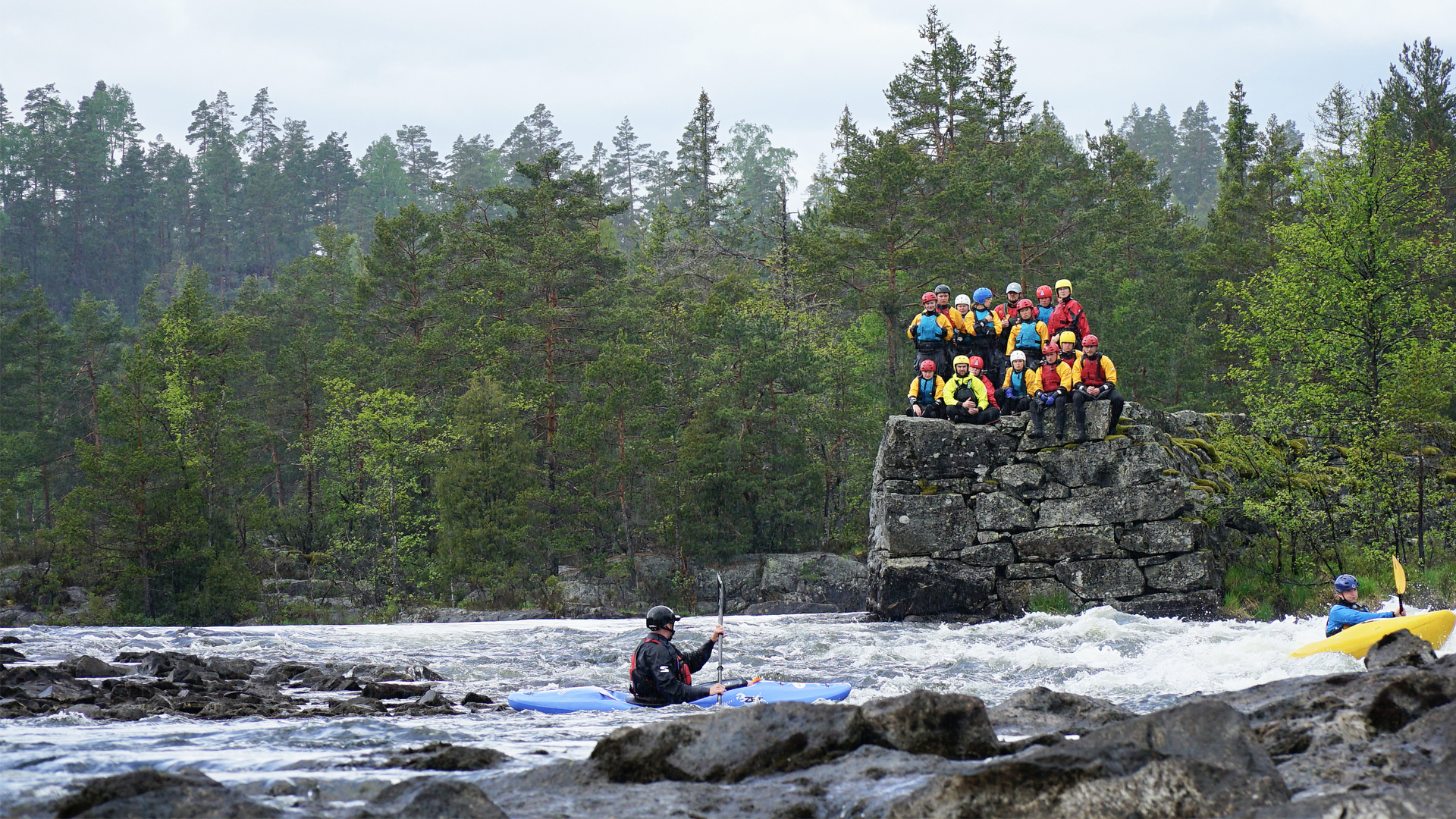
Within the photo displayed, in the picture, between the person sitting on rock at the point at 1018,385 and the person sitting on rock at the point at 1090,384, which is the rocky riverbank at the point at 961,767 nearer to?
the person sitting on rock at the point at 1090,384

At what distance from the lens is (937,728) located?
19.7ft

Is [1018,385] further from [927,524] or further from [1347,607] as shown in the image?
[1347,607]

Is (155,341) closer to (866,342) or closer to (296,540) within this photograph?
(296,540)

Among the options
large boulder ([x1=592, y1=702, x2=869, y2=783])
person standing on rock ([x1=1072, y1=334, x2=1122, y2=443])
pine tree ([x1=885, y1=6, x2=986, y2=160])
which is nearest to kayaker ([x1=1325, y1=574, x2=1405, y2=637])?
person standing on rock ([x1=1072, y1=334, x2=1122, y2=443])

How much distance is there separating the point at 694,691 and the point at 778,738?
4278mm

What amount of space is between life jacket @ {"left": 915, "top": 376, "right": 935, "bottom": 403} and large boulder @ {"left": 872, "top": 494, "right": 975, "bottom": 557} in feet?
5.79

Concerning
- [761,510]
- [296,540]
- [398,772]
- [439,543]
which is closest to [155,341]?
[296,540]

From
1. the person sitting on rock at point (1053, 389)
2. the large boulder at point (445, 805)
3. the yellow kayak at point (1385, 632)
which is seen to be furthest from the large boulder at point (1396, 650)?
the person sitting on rock at point (1053, 389)

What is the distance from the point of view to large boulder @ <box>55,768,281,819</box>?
464cm

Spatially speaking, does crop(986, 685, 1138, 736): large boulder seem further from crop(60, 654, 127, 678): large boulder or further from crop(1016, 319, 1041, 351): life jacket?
crop(1016, 319, 1041, 351): life jacket

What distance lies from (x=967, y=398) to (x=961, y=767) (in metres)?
12.5

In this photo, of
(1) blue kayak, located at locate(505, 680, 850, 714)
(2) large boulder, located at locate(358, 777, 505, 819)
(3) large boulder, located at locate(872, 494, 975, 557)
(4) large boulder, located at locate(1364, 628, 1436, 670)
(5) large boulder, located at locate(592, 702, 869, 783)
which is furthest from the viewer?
(3) large boulder, located at locate(872, 494, 975, 557)

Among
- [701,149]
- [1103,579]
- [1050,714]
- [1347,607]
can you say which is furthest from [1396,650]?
[701,149]

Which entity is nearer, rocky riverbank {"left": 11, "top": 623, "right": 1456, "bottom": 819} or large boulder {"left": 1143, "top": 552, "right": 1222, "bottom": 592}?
rocky riverbank {"left": 11, "top": 623, "right": 1456, "bottom": 819}
